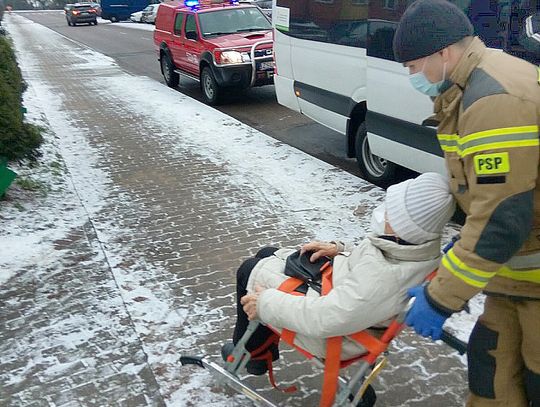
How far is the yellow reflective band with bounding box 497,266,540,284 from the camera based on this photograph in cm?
211

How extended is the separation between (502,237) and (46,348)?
9.72 feet

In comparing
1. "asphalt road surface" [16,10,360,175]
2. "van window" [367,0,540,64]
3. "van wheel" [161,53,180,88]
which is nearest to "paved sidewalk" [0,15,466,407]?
"asphalt road surface" [16,10,360,175]

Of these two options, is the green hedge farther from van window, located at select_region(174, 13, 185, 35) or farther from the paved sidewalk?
van window, located at select_region(174, 13, 185, 35)

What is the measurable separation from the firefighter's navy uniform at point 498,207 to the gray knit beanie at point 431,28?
8 cm

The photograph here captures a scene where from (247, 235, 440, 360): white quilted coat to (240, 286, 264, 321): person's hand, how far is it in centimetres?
19

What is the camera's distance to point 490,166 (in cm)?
184

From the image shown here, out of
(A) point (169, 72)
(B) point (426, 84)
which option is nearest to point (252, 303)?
(B) point (426, 84)

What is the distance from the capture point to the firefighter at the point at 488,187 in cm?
184

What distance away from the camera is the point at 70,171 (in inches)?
→ 293

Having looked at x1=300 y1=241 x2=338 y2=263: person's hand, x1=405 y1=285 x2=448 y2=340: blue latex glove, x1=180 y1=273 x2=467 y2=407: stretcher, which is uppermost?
x1=405 y1=285 x2=448 y2=340: blue latex glove

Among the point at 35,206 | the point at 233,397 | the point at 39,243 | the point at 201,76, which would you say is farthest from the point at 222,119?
the point at 233,397

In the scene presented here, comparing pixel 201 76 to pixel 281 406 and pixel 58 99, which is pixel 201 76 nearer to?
pixel 58 99

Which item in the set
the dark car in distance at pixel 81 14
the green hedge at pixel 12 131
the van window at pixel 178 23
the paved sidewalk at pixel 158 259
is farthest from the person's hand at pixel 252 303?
the dark car in distance at pixel 81 14

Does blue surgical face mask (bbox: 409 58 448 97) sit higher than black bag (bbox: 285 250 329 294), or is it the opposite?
blue surgical face mask (bbox: 409 58 448 97)
